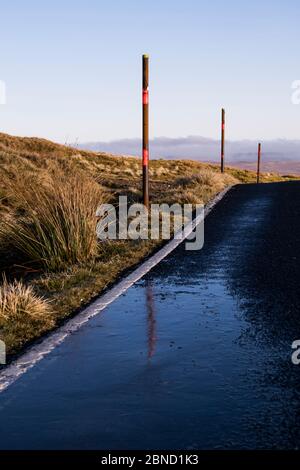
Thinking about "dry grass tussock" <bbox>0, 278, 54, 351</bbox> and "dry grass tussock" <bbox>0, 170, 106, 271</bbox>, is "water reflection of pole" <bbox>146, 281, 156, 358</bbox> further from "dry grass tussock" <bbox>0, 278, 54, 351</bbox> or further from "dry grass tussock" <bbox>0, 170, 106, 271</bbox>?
"dry grass tussock" <bbox>0, 170, 106, 271</bbox>

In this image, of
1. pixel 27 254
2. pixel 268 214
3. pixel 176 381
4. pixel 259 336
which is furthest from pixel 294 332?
pixel 268 214

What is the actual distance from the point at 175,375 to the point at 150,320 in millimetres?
1655

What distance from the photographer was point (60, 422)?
12.7 feet

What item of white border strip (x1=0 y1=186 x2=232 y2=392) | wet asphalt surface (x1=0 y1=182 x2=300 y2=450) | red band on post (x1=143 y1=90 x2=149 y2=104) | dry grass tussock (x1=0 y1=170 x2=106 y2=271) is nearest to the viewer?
wet asphalt surface (x1=0 y1=182 x2=300 y2=450)

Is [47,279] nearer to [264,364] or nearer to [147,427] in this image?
[264,364]

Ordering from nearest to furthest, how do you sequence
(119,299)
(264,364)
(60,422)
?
(60,422) → (264,364) → (119,299)

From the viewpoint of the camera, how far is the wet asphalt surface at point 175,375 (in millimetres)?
3670

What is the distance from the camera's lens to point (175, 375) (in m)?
4.64

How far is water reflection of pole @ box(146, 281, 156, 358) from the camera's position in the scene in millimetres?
5359

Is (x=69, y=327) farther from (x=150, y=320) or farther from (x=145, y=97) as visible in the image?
(x=145, y=97)

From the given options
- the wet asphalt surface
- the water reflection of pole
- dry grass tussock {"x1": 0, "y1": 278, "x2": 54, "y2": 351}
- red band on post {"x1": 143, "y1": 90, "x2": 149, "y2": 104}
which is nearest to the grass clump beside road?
dry grass tussock {"x1": 0, "y1": 278, "x2": 54, "y2": 351}

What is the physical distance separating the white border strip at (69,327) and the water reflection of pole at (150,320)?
0.31 meters

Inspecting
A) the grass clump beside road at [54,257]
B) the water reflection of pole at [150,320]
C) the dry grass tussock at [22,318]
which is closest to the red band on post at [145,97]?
the grass clump beside road at [54,257]

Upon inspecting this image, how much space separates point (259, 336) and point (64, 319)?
1.94 m
